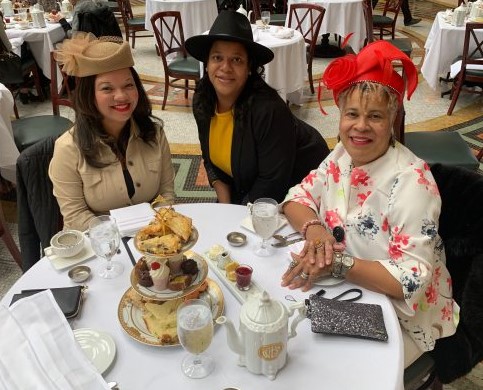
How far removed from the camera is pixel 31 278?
1.33 metres

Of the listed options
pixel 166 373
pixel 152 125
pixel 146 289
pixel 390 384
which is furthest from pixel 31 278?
pixel 390 384

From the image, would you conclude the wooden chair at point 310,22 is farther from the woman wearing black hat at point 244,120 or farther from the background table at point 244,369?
the background table at point 244,369

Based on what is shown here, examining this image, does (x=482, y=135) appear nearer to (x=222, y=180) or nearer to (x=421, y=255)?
(x=222, y=180)

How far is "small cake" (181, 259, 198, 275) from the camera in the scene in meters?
1.13

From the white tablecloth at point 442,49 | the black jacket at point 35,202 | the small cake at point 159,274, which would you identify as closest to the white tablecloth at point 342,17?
the white tablecloth at point 442,49

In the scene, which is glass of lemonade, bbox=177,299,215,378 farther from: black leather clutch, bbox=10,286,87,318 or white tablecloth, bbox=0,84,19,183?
white tablecloth, bbox=0,84,19,183

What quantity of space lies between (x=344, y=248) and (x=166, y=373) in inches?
26.5

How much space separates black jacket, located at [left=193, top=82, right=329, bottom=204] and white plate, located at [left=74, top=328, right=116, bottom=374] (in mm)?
1258

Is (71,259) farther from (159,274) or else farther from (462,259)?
(462,259)

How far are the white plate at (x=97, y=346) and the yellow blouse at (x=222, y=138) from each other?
1297 mm

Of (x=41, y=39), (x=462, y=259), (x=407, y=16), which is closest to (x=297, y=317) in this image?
(x=462, y=259)

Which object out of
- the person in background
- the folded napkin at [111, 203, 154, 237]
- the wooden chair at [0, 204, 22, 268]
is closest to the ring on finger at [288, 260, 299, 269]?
the folded napkin at [111, 203, 154, 237]

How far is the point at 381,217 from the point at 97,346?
88 cm

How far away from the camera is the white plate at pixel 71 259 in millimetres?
1360
